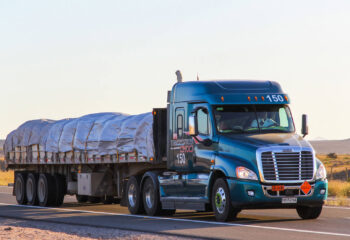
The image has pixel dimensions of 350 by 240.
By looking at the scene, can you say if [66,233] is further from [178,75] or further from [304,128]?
[178,75]

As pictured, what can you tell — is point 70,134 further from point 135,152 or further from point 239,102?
point 239,102

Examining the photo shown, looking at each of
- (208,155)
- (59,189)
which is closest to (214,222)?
(208,155)

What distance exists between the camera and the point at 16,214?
72.0 ft

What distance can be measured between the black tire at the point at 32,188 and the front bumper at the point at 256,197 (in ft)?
38.4

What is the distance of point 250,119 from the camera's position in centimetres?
1761

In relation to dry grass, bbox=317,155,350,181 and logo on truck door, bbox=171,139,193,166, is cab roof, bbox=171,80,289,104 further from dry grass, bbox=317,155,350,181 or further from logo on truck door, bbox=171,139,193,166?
dry grass, bbox=317,155,350,181

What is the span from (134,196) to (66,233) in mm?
5690

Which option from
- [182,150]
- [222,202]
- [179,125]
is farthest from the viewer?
[179,125]

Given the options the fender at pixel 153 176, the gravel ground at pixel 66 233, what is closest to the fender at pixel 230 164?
the gravel ground at pixel 66 233

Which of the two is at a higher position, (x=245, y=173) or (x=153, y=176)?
(x=153, y=176)

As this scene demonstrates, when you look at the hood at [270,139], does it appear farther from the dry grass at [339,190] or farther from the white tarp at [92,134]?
the dry grass at [339,190]

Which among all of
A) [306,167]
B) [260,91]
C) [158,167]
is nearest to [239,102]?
[260,91]

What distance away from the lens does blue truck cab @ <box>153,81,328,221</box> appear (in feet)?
53.7

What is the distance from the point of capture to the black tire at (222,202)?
657 inches
